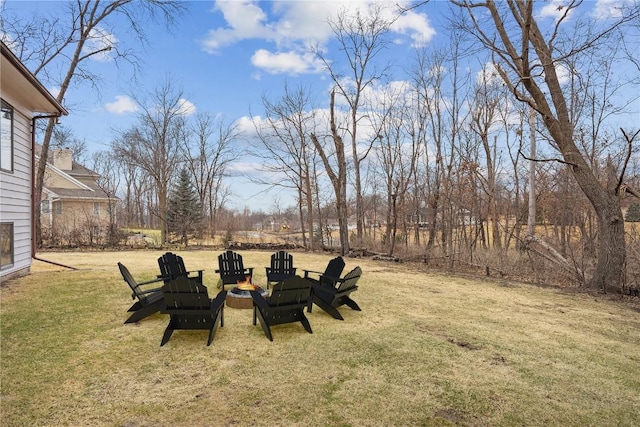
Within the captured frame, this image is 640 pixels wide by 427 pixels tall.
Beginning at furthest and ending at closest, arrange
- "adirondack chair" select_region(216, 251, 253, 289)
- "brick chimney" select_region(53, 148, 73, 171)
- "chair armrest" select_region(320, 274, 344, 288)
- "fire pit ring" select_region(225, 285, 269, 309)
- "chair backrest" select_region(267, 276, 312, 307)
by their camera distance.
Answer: "brick chimney" select_region(53, 148, 73, 171)
"adirondack chair" select_region(216, 251, 253, 289)
"chair armrest" select_region(320, 274, 344, 288)
"fire pit ring" select_region(225, 285, 269, 309)
"chair backrest" select_region(267, 276, 312, 307)

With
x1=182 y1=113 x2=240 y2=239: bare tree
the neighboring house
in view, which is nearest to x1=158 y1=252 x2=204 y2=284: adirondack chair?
the neighboring house

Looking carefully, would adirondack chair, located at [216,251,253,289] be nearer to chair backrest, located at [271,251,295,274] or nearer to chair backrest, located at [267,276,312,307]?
chair backrest, located at [271,251,295,274]

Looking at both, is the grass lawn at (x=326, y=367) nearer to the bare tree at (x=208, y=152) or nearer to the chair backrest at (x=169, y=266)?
the chair backrest at (x=169, y=266)

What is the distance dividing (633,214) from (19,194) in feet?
48.7

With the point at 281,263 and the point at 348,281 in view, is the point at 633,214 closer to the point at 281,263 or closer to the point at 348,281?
the point at 348,281

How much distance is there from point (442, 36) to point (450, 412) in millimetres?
14889

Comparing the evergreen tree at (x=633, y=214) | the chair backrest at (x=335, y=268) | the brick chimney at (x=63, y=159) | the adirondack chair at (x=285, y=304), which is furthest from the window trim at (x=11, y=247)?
the brick chimney at (x=63, y=159)

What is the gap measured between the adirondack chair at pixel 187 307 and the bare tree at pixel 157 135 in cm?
1484

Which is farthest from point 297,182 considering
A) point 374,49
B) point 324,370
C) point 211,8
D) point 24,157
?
point 324,370

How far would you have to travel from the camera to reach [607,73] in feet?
36.5

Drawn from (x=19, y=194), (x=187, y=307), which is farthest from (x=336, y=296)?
(x=19, y=194)

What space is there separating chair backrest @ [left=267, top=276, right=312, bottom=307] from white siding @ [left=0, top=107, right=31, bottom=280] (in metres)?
5.08

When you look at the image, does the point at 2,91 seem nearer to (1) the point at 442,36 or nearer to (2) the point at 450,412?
(2) the point at 450,412

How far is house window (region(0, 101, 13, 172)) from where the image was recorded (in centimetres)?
595
